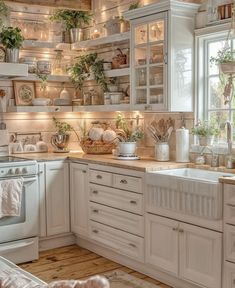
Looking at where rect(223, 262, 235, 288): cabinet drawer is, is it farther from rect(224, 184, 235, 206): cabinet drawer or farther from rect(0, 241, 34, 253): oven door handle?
rect(0, 241, 34, 253): oven door handle

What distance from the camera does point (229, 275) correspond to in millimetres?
3158

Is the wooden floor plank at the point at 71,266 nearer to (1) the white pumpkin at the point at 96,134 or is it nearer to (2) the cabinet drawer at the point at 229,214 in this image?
(2) the cabinet drawer at the point at 229,214

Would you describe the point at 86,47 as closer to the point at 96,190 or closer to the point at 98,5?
the point at 98,5

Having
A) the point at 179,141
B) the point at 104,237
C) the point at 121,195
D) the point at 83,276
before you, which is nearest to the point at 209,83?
the point at 179,141

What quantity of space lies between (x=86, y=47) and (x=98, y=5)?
1.68 ft

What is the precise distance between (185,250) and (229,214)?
1.74 ft

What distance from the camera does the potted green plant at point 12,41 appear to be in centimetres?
477

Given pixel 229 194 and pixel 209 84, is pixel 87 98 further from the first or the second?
pixel 229 194

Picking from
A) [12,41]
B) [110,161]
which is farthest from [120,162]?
[12,41]

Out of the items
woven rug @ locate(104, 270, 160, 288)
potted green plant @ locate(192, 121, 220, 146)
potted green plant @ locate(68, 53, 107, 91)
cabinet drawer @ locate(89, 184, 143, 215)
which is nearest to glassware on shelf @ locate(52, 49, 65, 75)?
potted green plant @ locate(68, 53, 107, 91)

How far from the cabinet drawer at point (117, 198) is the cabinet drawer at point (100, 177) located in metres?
0.05

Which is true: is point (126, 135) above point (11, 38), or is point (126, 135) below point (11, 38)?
below

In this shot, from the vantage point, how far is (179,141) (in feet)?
14.0

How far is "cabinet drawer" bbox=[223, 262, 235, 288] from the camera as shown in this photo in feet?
10.3
